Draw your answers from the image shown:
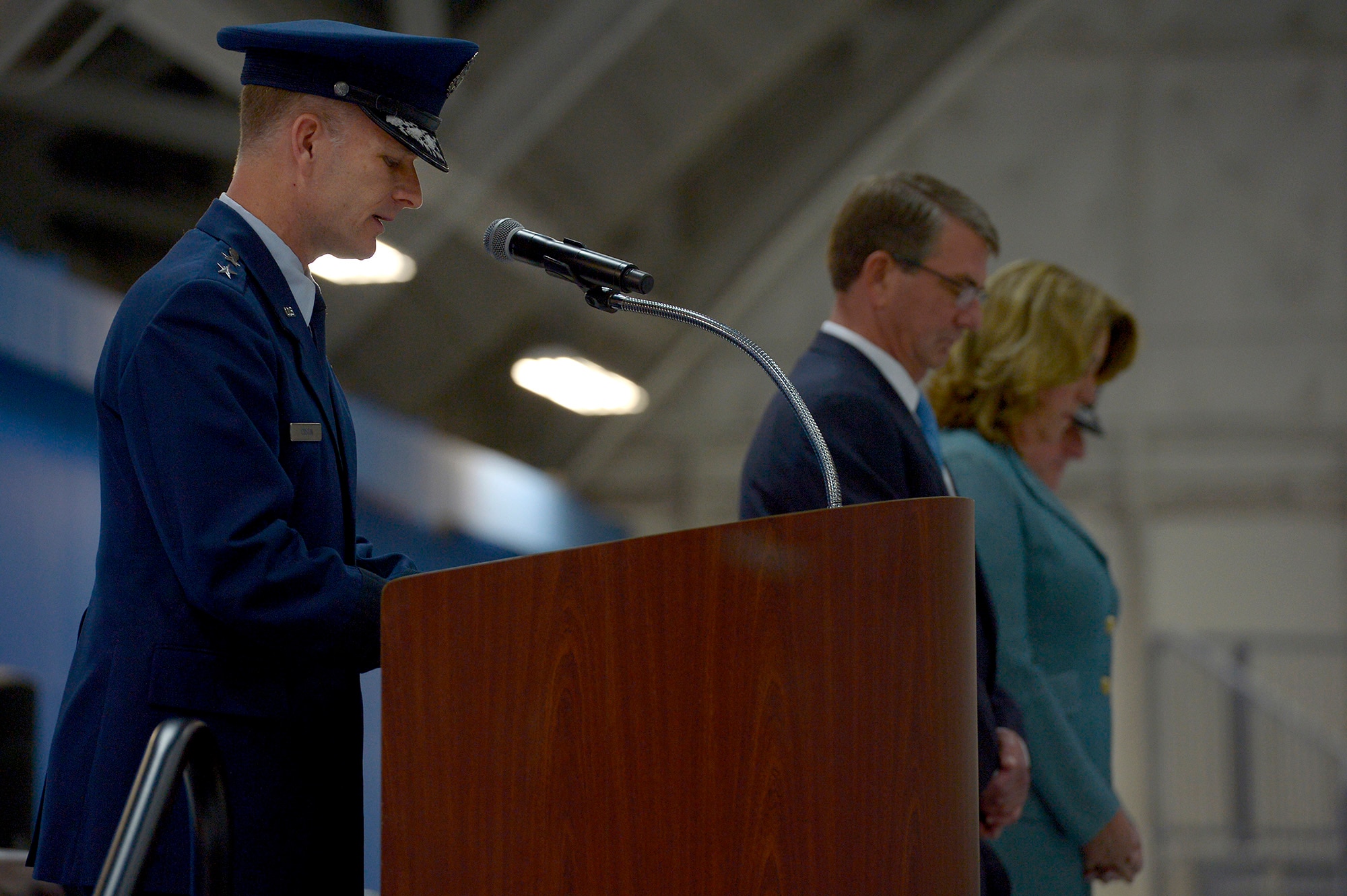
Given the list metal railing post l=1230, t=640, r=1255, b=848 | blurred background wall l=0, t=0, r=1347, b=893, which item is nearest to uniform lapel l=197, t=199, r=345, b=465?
blurred background wall l=0, t=0, r=1347, b=893

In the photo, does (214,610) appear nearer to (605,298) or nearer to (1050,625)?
(605,298)

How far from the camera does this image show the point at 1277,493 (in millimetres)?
7770

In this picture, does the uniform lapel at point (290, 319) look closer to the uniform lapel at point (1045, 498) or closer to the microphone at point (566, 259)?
the microphone at point (566, 259)

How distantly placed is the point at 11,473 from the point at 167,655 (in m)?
2.29

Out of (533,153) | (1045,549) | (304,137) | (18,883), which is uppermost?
(533,153)

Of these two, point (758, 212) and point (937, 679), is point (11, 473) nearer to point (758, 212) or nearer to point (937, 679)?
point (937, 679)

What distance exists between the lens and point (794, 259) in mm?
8531

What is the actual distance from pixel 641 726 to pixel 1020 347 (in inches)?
53.6

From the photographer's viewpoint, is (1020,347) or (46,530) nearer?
(1020,347)

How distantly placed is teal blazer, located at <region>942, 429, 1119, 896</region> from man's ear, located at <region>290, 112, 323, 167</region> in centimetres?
104

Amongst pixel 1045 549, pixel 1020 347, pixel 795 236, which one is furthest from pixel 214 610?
pixel 795 236

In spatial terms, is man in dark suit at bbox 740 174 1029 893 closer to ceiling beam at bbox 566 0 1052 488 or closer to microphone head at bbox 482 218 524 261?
microphone head at bbox 482 218 524 261

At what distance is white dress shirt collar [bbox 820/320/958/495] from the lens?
1.73m

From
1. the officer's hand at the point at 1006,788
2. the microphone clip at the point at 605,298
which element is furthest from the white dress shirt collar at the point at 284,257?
the officer's hand at the point at 1006,788
